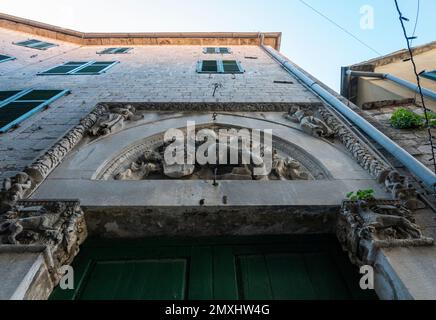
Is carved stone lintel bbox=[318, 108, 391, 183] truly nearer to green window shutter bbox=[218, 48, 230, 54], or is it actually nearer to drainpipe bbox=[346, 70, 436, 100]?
drainpipe bbox=[346, 70, 436, 100]

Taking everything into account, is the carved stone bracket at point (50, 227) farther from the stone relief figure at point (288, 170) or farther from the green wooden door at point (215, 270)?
the stone relief figure at point (288, 170)

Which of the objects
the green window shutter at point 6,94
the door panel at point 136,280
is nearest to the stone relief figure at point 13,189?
the door panel at point 136,280

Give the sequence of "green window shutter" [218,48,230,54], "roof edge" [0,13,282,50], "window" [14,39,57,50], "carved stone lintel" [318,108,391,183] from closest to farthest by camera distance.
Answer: "carved stone lintel" [318,108,391,183]
"green window shutter" [218,48,230,54]
"window" [14,39,57,50]
"roof edge" [0,13,282,50]

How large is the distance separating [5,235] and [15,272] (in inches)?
17.6

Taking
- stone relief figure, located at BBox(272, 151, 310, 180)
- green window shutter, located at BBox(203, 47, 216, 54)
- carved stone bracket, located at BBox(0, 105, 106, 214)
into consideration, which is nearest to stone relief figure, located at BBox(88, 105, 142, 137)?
carved stone bracket, located at BBox(0, 105, 106, 214)

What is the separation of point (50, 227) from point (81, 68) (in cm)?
698

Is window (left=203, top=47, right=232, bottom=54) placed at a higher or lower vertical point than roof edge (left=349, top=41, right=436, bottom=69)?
higher

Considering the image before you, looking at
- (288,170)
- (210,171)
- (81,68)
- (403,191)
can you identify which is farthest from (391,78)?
(81,68)

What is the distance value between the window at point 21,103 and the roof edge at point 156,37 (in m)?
7.13

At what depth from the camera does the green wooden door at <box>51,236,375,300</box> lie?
94.6 inches

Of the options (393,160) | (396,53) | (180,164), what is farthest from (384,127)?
(396,53)

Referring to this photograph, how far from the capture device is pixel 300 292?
241cm

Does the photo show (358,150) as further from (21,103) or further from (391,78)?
(21,103)

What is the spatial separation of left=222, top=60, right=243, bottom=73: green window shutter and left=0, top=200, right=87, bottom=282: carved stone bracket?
5999 millimetres
